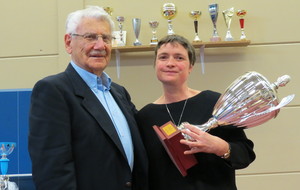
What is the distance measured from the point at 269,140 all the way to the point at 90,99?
1.87 metres

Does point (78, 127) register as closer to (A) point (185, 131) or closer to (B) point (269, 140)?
(A) point (185, 131)

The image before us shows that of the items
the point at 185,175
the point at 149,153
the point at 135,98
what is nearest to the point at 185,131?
the point at 185,175

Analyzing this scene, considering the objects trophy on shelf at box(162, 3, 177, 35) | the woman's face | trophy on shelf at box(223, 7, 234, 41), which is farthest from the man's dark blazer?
trophy on shelf at box(223, 7, 234, 41)

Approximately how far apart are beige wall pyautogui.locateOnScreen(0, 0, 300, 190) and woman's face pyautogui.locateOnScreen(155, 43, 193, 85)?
1.28 metres

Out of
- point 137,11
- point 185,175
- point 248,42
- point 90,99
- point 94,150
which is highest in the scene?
point 137,11

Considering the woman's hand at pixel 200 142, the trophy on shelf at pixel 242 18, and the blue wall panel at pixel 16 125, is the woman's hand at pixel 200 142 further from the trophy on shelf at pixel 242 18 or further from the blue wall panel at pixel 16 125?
the blue wall panel at pixel 16 125

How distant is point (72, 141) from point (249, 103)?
675 mm

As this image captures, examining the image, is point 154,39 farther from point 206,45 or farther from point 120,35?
point 206,45

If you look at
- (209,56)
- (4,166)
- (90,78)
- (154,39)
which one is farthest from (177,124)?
(209,56)

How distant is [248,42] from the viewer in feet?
8.80

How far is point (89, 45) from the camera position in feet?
4.76

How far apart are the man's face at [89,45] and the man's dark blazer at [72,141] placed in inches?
2.7

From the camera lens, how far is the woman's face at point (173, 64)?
61.1 inches

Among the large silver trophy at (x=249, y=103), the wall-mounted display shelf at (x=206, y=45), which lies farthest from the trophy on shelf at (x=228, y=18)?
the large silver trophy at (x=249, y=103)
